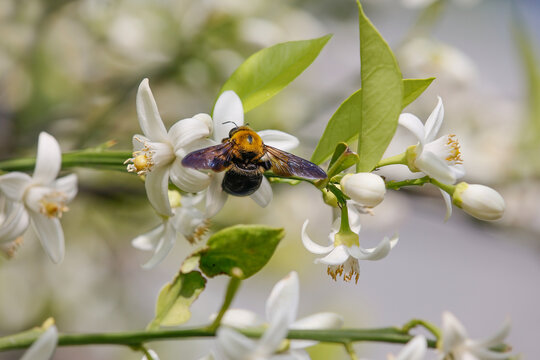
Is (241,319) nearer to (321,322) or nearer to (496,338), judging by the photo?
(321,322)

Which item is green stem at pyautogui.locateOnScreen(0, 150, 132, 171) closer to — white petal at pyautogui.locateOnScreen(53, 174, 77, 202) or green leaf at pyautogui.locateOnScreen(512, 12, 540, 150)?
white petal at pyautogui.locateOnScreen(53, 174, 77, 202)

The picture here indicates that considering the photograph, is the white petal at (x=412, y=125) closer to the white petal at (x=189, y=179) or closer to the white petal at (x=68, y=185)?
the white petal at (x=189, y=179)

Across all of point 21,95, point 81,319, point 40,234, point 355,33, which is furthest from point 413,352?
point 355,33

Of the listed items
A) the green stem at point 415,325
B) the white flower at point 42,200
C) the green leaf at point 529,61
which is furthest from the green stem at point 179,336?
the green leaf at point 529,61

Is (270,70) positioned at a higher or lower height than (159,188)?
higher

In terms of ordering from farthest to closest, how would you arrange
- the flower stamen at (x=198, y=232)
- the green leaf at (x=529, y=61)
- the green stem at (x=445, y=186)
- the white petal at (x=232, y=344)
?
the green leaf at (x=529, y=61) → the flower stamen at (x=198, y=232) → the green stem at (x=445, y=186) → the white petal at (x=232, y=344)

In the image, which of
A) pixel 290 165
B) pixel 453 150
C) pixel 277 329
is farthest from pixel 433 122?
pixel 277 329

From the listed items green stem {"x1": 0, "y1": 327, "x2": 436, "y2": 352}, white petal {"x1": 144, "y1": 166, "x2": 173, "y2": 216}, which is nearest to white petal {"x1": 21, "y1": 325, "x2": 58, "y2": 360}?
green stem {"x1": 0, "y1": 327, "x2": 436, "y2": 352}
